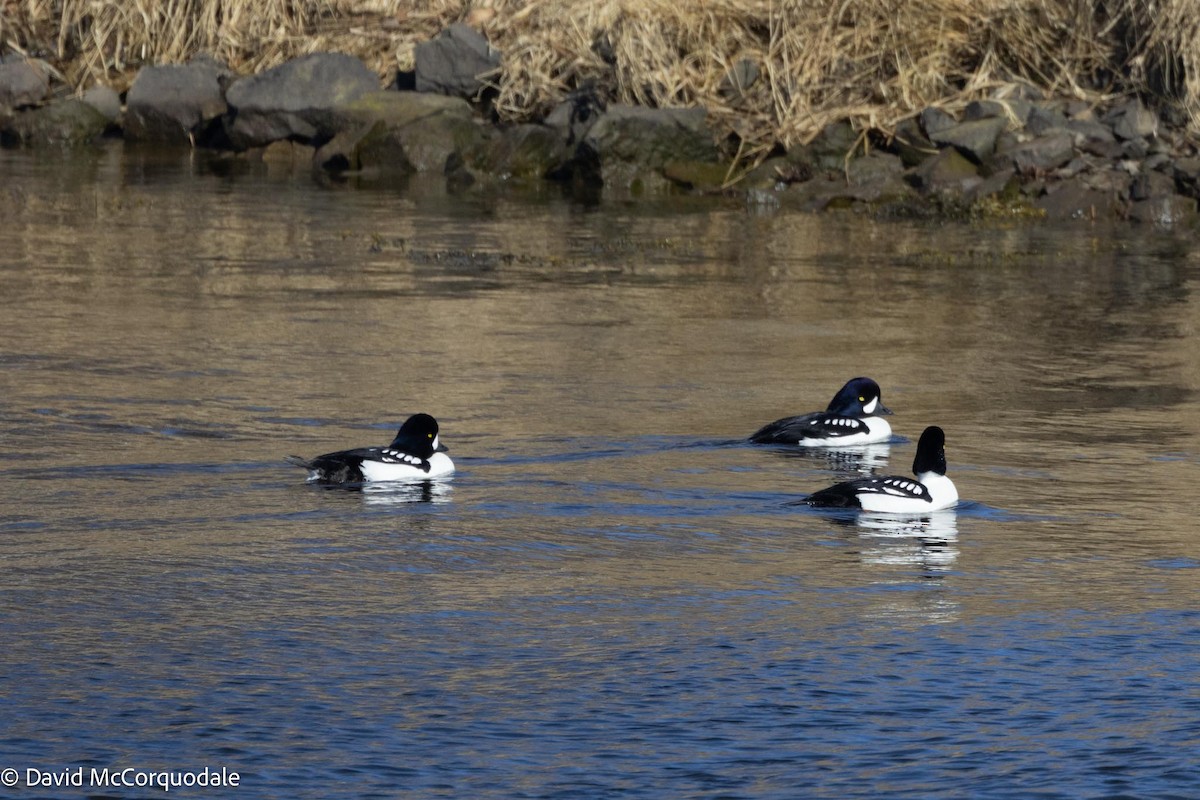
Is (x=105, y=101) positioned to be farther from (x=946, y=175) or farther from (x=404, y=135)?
(x=946, y=175)

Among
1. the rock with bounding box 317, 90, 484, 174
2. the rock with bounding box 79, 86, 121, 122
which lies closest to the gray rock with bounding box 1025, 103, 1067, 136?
the rock with bounding box 317, 90, 484, 174

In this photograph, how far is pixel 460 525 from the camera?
9.88 metres

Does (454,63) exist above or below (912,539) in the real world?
above

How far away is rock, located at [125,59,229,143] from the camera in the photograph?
32719 millimetres

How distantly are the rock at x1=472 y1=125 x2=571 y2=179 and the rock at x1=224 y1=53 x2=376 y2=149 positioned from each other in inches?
121

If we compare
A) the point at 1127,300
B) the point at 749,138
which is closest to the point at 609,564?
the point at 1127,300

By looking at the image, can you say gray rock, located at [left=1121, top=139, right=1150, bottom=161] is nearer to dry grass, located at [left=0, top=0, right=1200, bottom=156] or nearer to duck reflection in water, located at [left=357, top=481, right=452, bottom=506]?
dry grass, located at [left=0, top=0, right=1200, bottom=156]

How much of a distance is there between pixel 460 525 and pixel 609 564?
1008 mm

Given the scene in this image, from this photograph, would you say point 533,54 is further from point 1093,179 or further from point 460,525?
point 460,525

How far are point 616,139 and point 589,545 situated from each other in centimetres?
1859

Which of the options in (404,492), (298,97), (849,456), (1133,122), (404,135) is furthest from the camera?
(298,97)

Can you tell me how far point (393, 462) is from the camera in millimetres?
10586

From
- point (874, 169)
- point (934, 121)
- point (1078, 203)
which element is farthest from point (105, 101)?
point (1078, 203)

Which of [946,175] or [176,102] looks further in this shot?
[176,102]
